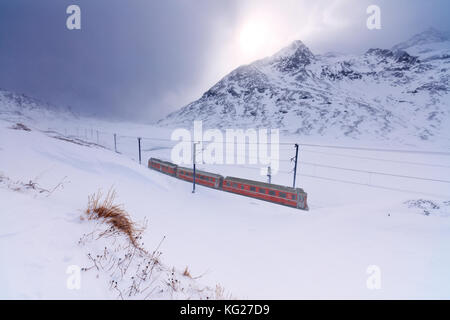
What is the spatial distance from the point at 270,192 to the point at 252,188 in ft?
5.69

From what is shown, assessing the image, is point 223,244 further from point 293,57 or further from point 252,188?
point 293,57

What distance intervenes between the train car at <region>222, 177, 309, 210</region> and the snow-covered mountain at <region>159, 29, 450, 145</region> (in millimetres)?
65141

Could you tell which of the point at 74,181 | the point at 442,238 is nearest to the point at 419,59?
the point at 442,238

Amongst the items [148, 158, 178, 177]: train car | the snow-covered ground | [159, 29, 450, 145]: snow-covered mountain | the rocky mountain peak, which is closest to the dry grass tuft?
the snow-covered ground

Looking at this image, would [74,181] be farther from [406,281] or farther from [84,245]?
[406,281]

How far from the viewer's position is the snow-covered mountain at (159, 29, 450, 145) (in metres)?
70.9

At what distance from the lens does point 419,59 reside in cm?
11769

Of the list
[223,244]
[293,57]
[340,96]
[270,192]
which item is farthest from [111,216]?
[293,57]

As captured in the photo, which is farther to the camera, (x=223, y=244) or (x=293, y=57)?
(x=293, y=57)

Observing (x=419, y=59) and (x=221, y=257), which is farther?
(x=419, y=59)

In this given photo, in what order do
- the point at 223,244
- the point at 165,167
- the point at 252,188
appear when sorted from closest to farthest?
1. the point at 223,244
2. the point at 252,188
3. the point at 165,167

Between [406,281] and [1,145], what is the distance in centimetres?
1306

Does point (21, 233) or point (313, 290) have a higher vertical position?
point (21, 233)

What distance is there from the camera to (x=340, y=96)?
95188mm
